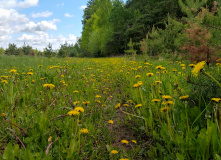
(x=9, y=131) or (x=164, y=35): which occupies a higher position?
→ (x=164, y=35)

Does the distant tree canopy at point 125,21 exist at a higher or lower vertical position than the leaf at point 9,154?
higher

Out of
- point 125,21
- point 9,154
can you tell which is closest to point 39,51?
point 125,21

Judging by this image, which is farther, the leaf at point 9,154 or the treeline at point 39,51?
the treeline at point 39,51

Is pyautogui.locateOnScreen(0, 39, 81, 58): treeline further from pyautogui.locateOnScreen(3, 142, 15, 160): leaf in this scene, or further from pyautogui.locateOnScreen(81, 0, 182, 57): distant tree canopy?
pyautogui.locateOnScreen(3, 142, 15, 160): leaf

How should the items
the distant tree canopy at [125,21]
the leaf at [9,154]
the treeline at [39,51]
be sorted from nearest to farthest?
the leaf at [9,154] → the treeline at [39,51] → the distant tree canopy at [125,21]

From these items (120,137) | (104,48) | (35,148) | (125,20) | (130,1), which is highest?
(130,1)

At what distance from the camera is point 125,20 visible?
77.5 ft

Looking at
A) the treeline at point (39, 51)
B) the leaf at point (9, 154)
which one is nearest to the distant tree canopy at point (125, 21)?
the treeline at point (39, 51)

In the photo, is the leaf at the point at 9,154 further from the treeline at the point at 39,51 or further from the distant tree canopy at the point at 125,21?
the distant tree canopy at the point at 125,21

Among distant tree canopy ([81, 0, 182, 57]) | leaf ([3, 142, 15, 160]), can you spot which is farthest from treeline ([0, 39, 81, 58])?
leaf ([3, 142, 15, 160])

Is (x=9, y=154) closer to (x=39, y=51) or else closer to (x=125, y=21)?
(x=39, y=51)

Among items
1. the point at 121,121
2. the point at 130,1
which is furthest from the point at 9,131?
the point at 130,1

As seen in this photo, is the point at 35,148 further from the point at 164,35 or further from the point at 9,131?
the point at 164,35

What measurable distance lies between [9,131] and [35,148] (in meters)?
0.35
